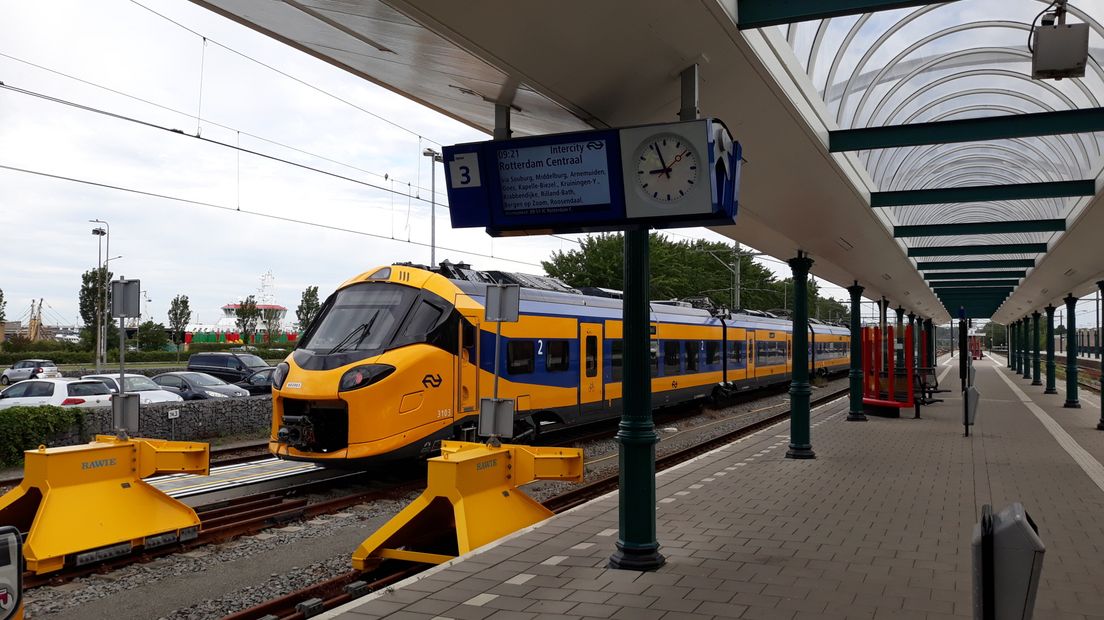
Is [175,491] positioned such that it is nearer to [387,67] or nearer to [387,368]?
[387,368]

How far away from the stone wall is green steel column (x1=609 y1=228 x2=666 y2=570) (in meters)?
9.93

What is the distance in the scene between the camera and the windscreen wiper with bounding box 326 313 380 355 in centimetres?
1095

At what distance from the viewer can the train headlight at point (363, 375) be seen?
1023 cm

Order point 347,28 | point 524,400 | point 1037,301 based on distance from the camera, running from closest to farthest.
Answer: point 347,28 < point 524,400 < point 1037,301

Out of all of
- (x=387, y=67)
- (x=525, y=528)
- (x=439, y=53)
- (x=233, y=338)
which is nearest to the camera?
(x=439, y=53)

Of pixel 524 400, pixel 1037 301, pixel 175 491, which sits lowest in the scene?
pixel 175 491

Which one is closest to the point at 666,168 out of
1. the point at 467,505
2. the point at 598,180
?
the point at 598,180

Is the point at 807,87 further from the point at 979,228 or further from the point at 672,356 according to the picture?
the point at 672,356

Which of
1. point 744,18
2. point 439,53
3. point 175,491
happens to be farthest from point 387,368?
point 744,18

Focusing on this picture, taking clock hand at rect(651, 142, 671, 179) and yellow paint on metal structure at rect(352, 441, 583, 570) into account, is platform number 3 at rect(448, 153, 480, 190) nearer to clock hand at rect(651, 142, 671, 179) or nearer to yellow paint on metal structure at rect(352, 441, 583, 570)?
clock hand at rect(651, 142, 671, 179)

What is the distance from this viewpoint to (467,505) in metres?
7.38

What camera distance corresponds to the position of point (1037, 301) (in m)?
33.1

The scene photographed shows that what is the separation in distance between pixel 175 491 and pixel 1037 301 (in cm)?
3292

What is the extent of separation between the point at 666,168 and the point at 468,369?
259 inches
